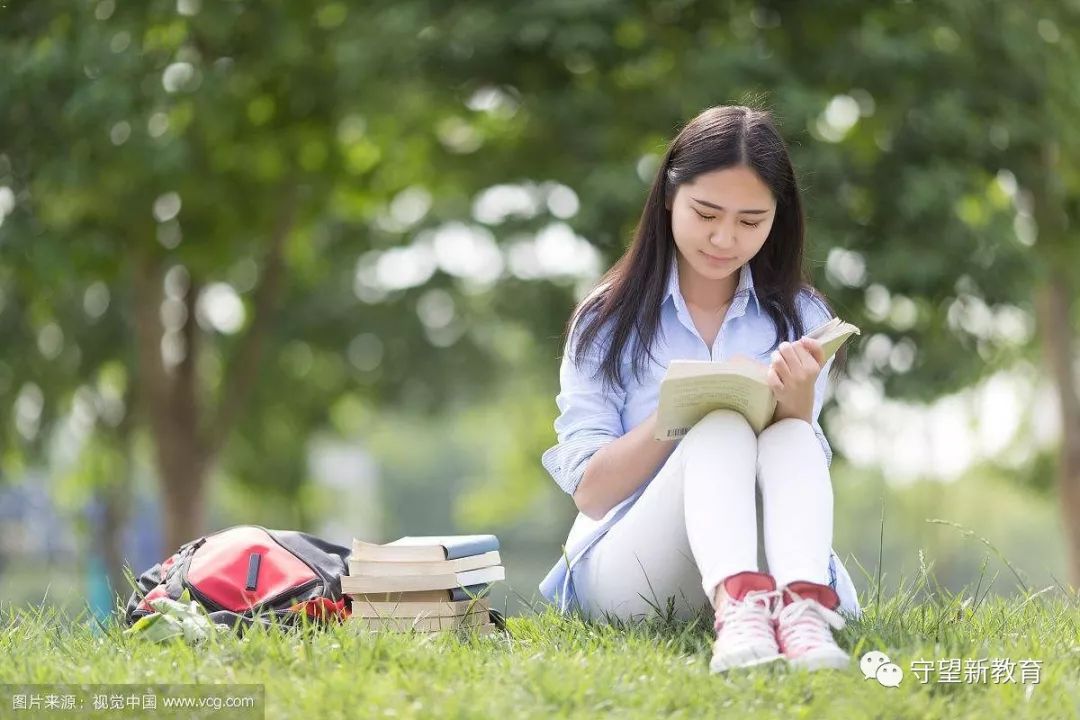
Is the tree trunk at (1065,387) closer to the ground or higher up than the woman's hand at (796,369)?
closer to the ground

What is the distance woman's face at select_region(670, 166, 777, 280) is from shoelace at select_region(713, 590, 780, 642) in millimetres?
900

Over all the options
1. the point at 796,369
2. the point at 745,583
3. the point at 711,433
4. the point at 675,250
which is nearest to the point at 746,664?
the point at 745,583


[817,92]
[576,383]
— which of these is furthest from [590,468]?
[817,92]

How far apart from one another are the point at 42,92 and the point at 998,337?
241 inches

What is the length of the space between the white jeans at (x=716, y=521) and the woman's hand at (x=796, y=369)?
74 millimetres

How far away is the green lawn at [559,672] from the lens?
2.54 m

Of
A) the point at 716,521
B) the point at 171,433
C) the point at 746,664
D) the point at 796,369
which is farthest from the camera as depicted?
the point at 171,433

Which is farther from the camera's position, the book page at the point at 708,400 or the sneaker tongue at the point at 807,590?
the book page at the point at 708,400

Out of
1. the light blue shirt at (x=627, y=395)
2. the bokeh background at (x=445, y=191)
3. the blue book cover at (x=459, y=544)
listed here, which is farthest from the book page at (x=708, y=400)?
the bokeh background at (x=445, y=191)

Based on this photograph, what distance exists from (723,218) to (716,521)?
81cm

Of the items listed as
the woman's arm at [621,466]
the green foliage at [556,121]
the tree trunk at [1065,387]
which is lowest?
the tree trunk at [1065,387]

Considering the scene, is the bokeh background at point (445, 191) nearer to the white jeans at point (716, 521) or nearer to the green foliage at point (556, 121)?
the green foliage at point (556, 121)

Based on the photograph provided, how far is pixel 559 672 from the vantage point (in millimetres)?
2727

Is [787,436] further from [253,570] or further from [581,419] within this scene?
[253,570]
